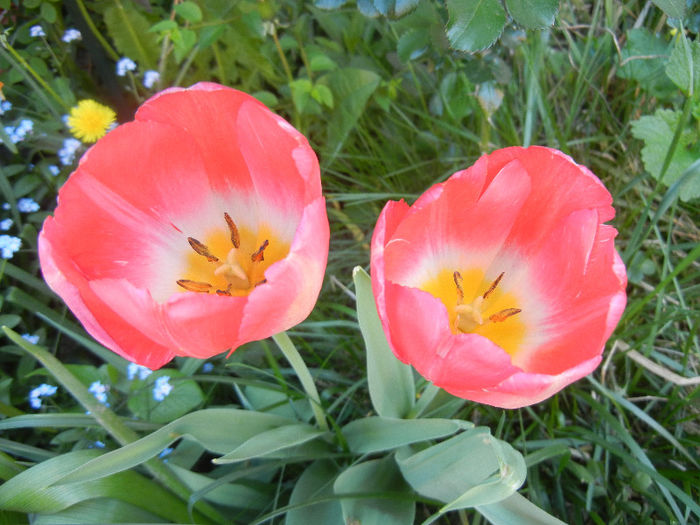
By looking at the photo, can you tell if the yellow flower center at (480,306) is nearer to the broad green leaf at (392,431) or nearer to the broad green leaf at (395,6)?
the broad green leaf at (392,431)

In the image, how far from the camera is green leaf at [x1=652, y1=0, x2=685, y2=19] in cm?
98

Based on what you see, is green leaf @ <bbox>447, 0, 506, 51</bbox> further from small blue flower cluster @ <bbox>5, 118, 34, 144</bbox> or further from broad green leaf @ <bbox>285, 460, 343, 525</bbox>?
small blue flower cluster @ <bbox>5, 118, 34, 144</bbox>

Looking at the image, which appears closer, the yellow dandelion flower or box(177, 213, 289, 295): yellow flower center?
box(177, 213, 289, 295): yellow flower center

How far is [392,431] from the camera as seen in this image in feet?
3.18

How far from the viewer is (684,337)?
1.48 metres

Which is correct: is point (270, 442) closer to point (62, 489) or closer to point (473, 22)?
point (62, 489)

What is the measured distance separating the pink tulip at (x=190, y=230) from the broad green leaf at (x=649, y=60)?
1033 mm

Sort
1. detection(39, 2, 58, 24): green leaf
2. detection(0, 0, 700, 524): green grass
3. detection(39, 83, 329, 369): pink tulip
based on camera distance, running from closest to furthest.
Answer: detection(39, 83, 329, 369): pink tulip → detection(0, 0, 700, 524): green grass → detection(39, 2, 58, 24): green leaf

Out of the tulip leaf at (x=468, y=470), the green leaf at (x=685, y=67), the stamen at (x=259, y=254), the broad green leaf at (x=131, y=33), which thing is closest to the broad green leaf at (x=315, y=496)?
the tulip leaf at (x=468, y=470)

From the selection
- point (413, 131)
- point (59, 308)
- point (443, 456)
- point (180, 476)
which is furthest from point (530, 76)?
point (59, 308)

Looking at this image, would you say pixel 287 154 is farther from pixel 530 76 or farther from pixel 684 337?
pixel 684 337

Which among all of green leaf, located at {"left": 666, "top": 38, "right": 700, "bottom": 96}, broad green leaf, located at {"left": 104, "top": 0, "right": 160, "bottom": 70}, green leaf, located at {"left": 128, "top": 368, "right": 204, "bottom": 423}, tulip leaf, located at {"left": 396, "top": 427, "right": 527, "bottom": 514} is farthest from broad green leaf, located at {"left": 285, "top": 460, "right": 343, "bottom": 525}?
broad green leaf, located at {"left": 104, "top": 0, "right": 160, "bottom": 70}

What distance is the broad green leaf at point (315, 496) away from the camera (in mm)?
1018

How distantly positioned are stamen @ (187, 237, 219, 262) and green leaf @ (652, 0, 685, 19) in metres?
0.86
